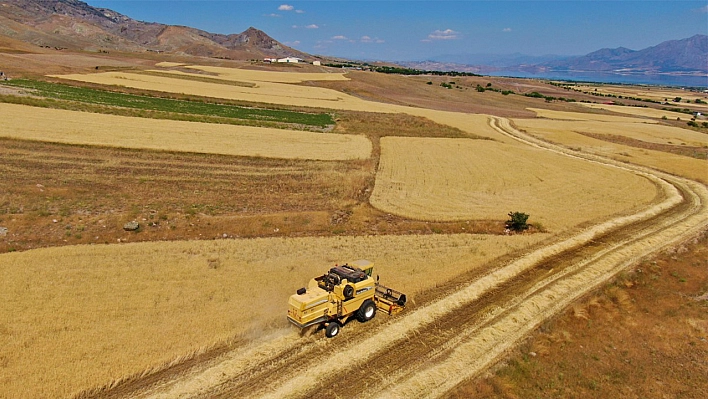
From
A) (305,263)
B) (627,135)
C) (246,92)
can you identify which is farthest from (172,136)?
(627,135)

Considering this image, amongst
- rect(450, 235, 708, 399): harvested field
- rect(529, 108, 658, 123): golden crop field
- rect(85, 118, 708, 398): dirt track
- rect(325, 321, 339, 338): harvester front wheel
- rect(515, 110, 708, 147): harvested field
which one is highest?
rect(529, 108, 658, 123): golden crop field

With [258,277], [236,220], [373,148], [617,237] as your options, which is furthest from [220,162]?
[617,237]

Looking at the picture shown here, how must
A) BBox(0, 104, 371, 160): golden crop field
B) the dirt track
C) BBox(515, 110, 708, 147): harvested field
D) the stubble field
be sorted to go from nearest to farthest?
the dirt track, the stubble field, BBox(0, 104, 371, 160): golden crop field, BBox(515, 110, 708, 147): harvested field

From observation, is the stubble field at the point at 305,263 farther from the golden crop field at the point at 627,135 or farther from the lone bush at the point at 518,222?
the golden crop field at the point at 627,135

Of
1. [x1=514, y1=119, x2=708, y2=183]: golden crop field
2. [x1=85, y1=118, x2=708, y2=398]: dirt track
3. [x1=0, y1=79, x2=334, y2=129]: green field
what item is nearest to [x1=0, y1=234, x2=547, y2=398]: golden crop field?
[x1=85, y1=118, x2=708, y2=398]: dirt track

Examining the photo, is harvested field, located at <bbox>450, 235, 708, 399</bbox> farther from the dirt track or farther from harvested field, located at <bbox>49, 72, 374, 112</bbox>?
harvested field, located at <bbox>49, 72, 374, 112</bbox>

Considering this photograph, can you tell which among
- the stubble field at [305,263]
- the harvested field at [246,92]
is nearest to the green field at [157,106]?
the stubble field at [305,263]

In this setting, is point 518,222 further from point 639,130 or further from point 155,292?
point 639,130

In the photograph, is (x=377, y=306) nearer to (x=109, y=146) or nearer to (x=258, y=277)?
(x=258, y=277)
